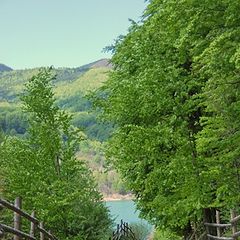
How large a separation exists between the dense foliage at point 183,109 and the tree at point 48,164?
2.04 meters

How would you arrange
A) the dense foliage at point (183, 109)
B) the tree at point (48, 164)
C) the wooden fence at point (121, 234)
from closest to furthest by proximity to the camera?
1. the dense foliage at point (183, 109)
2. the tree at point (48, 164)
3. the wooden fence at point (121, 234)

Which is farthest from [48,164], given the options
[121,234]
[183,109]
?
[121,234]

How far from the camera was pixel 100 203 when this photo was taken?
1975cm

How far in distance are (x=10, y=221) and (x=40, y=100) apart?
17.1 ft

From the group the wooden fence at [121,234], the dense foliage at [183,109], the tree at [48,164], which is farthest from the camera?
the wooden fence at [121,234]

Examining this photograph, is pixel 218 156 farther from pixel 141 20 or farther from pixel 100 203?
pixel 100 203

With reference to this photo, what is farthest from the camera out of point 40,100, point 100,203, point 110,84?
point 100,203

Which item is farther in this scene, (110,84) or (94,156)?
Answer: (94,156)

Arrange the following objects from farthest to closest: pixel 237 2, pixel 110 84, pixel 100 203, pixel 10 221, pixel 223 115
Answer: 1. pixel 100 203
2. pixel 10 221
3. pixel 110 84
4. pixel 223 115
5. pixel 237 2

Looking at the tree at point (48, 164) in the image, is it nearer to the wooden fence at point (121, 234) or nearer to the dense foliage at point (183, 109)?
the dense foliage at point (183, 109)

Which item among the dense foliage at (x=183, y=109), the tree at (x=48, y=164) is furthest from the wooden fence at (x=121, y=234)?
the dense foliage at (x=183, y=109)

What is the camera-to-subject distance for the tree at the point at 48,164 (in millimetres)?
15023

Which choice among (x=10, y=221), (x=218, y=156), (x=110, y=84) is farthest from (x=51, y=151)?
(x=218, y=156)

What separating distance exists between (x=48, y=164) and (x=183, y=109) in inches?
248
